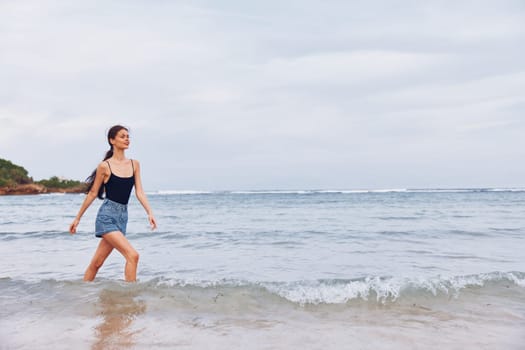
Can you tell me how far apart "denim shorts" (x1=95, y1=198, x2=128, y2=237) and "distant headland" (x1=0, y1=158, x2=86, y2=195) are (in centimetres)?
8312

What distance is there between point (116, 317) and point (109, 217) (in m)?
1.38

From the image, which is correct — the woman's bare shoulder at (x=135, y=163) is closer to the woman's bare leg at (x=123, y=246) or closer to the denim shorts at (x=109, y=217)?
the denim shorts at (x=109, y=217)

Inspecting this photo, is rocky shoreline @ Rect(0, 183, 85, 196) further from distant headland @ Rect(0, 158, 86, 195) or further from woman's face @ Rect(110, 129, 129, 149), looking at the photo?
woman's face @ Rect(110, 129, 129, 149)

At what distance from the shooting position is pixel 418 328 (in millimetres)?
4605

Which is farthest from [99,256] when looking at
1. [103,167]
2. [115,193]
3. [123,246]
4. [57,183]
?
[57,183]

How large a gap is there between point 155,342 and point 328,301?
2442 mm

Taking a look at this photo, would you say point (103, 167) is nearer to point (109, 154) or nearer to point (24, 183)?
point (109, 154)

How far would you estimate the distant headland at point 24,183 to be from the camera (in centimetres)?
7931

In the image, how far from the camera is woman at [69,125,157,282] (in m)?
5.89

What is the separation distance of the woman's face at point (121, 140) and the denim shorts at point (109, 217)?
0.73 m

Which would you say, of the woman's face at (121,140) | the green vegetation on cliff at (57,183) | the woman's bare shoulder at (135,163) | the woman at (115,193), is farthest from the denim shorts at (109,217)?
the green vegetation on cliff at (57,183)

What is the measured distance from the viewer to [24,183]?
84312mm

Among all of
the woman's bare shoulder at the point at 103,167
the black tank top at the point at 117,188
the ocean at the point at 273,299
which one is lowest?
the ocean at the point at 273,299

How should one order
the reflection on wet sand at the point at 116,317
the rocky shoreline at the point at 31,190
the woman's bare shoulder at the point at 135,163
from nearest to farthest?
the reflection on wet sand at the point at 116,317
the woman's bare shoulder at the point at 135,163
the rocky shoreline at the point at 31,190
